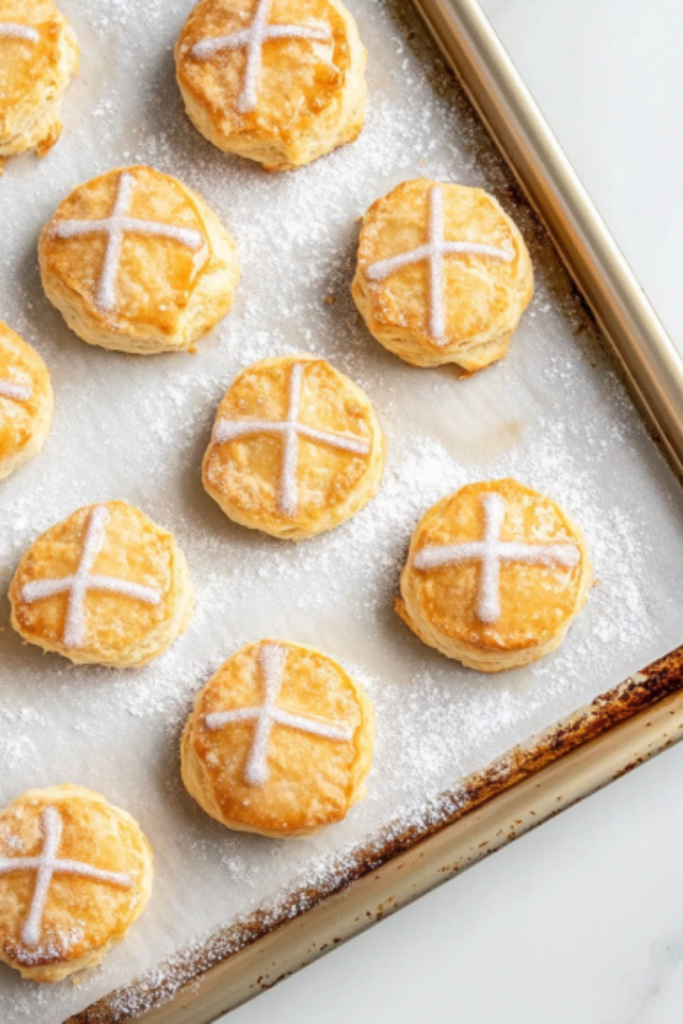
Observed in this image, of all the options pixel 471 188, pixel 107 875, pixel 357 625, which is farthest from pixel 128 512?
pixel 471 188

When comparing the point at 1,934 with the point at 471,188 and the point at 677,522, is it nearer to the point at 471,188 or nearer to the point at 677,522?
the point at 677,522

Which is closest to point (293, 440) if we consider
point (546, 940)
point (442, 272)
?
point (442, 272)

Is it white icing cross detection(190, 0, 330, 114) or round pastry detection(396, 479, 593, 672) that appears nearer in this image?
round pastry detection(396, 479, 593, 672)

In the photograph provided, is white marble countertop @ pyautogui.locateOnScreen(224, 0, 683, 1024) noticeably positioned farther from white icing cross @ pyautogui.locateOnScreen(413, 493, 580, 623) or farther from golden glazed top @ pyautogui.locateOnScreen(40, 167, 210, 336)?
golden glazed top @ pyautogui.locateOnScreen(40, 167, 210, 336)

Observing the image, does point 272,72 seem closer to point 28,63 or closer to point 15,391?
point 28,63

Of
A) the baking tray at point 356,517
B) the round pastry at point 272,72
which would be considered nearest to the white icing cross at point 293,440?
the baking tray at point 356,517

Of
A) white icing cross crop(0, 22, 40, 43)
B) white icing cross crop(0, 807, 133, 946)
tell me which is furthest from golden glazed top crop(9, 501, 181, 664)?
white icing cross crop(0, 22, 40, 43)

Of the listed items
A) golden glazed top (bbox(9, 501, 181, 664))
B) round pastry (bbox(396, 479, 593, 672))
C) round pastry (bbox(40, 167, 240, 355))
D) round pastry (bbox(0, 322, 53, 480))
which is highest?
round pastry (bbox(40, 167, 240, 355))
